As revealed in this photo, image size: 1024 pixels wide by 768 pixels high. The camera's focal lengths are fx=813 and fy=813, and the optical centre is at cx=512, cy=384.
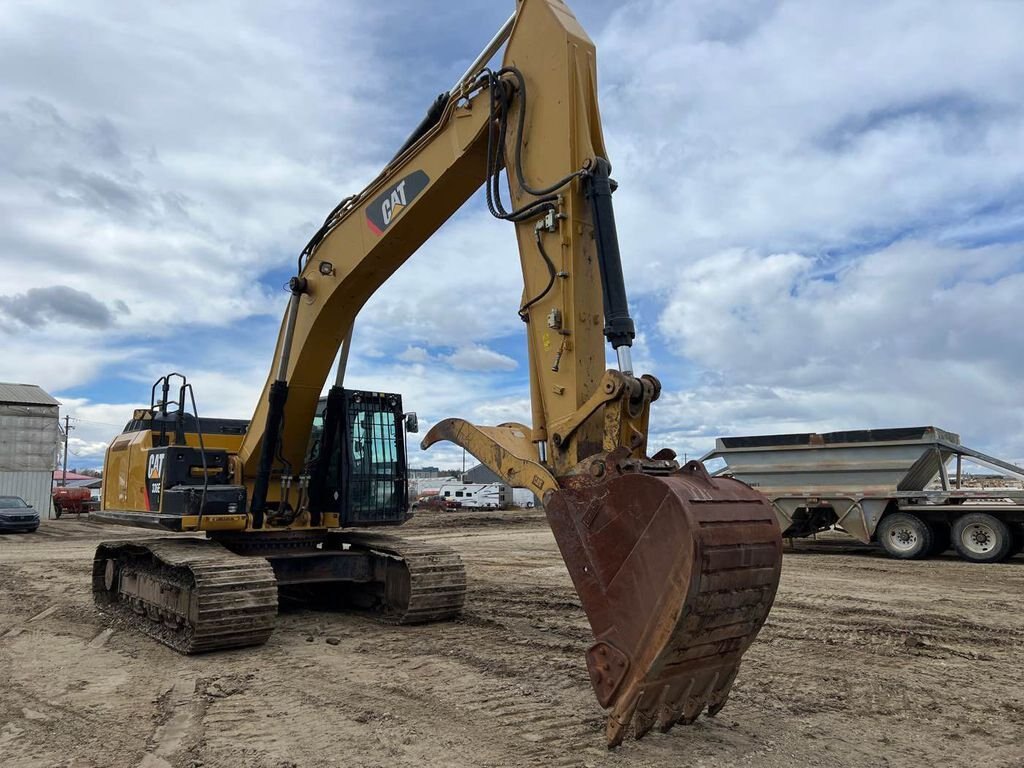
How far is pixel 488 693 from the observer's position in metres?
5.80

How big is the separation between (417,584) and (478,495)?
37387 mm

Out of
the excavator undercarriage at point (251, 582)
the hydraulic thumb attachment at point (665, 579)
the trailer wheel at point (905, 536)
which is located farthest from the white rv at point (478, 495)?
the hydraulic thumb attachment at point (665, 579)

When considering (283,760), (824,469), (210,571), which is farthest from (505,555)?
(283,760)

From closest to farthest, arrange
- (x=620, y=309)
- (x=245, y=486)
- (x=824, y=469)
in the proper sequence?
(x=620, y=309) → (x=245, y=486) → (x=824, y=469)

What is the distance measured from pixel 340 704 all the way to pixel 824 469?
12926mm

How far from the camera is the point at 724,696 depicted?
4.45 metres

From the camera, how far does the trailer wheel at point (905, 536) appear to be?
48.6ft

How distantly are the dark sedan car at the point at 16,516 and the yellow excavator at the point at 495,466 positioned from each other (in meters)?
18.0

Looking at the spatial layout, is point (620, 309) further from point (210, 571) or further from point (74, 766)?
point (210, 571)

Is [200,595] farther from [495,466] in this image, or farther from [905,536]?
[905,536]

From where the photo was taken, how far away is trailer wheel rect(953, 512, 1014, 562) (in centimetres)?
1406

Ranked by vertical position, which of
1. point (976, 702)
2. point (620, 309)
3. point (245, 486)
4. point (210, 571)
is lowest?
point (976, 702)

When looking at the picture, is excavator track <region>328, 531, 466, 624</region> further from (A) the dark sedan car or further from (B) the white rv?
(B) the white rv

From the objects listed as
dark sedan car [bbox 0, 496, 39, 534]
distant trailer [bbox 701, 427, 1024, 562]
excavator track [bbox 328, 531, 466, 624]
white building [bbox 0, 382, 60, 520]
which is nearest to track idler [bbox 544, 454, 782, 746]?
excavator track [bbox 328, 531, 466, 624]
